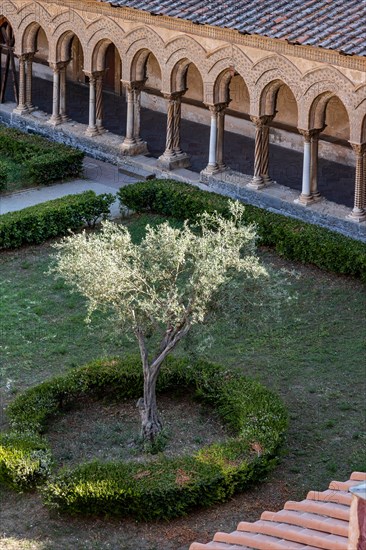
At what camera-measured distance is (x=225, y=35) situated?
933 inches

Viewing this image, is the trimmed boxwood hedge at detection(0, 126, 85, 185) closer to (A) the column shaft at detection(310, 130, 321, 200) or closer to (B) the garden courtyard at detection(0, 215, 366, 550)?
(B) the garden courtyard at detection(0, 215, 366, 550)

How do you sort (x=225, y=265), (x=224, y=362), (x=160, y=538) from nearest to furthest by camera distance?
(x=160, y=538)
(x=225, y=265)
(x=224, y=362)

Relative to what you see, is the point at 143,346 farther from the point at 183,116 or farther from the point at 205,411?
the point at 183,116

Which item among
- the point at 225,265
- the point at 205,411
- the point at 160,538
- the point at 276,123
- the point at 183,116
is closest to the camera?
the point at 160,538

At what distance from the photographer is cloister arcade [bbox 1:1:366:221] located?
2242 centimetres

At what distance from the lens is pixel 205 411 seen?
16.7 metres

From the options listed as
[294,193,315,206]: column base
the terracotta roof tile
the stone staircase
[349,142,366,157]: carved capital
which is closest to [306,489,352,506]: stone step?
the stone staircase

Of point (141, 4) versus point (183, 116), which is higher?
point (141, 4)

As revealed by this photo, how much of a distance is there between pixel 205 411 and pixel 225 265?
2.40 m

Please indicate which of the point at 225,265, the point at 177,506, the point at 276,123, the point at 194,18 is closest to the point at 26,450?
the point at 177,506

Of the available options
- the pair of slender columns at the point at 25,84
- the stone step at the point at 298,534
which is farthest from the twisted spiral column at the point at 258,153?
the stone step at the point at 298,534

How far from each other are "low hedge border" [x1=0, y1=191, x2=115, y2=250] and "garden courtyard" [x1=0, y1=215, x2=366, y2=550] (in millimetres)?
274

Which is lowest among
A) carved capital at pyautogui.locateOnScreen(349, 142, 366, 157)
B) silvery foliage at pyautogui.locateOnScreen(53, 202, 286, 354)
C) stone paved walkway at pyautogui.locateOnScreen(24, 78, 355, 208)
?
stone paved walkway at pyautogui.locateOnScreen(24, 78, 355, 208)

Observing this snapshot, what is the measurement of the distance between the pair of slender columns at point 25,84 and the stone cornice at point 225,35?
1.55 m
